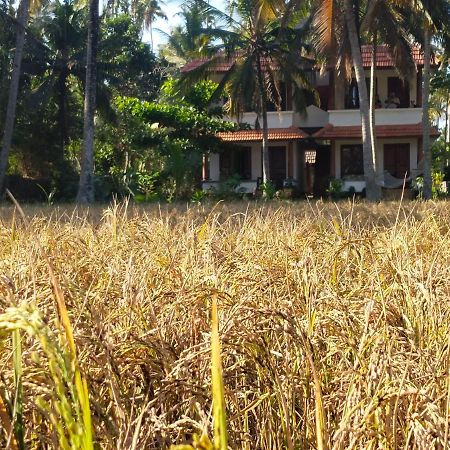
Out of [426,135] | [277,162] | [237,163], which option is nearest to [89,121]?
[426,135]

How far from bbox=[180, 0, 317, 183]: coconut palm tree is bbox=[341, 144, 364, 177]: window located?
12.2ft

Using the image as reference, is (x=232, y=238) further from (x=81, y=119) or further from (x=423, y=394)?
(x=81, y=119)

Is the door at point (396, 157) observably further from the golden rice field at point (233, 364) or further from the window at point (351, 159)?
the golden rice field at point (233, 364)

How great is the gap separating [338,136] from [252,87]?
4028 millimetres

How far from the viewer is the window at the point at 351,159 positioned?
29750mm

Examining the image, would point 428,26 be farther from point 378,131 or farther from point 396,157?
point 396,157

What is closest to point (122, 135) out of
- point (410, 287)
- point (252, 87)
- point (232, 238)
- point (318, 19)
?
point (252, 87)

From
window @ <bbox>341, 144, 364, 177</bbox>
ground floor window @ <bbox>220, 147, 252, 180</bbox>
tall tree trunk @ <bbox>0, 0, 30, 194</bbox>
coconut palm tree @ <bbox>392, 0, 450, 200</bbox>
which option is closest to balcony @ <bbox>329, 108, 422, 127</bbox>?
window @ <bbox>341, 144, 364, 177</bbox>

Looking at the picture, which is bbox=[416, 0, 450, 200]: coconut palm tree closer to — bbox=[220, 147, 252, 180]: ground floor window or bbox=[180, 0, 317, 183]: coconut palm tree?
bbox=[180, 0, 317, 183]: coconut palm tree

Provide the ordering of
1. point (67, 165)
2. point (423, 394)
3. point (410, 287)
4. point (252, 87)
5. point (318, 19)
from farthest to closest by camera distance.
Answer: point (67, 165) → point (252, 87) → point (318, 19) → point (410, 287) → point (423, 394)

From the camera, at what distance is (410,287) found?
2789mm

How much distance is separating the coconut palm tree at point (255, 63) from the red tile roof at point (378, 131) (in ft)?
7.44

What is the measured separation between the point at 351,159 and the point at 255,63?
5.55 meters

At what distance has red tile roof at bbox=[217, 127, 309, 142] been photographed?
2934 centimetres
